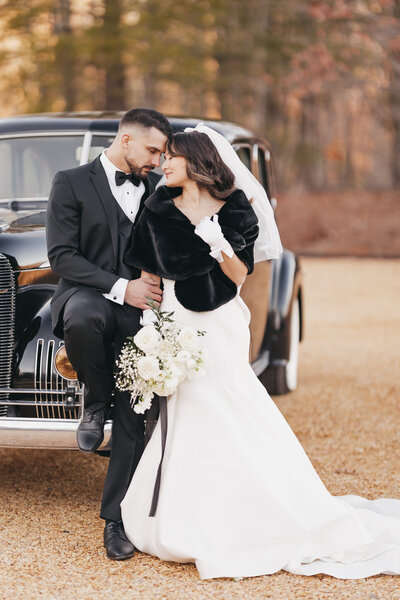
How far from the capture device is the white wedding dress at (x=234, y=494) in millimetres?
3555

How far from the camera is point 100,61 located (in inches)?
832

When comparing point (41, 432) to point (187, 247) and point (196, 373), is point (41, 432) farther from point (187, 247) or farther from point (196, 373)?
point (187, 247)

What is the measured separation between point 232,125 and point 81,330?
2.87m

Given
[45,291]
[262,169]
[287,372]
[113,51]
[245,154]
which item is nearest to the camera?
[45,291]

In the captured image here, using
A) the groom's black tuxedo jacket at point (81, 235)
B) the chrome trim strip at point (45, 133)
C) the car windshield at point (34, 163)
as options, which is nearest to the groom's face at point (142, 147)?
the groom's black tuxedo jacket at point (81, 235)

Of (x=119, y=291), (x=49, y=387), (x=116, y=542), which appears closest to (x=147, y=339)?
(x=119, y=291)

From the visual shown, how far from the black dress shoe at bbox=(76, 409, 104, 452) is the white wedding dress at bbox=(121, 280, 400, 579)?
25 cm

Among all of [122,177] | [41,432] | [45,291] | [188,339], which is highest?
[122,177]

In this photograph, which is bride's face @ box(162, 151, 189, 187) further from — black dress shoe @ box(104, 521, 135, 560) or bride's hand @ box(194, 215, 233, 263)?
black dress shoe @ box(104, 521, 135, 560)

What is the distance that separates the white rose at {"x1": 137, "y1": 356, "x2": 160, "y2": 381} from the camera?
11.6ft

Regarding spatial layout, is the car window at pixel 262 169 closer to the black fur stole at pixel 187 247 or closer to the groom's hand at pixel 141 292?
the black fur stole at pixel 187 247

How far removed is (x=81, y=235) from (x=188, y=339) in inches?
30.1

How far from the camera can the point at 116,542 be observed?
3.69 m

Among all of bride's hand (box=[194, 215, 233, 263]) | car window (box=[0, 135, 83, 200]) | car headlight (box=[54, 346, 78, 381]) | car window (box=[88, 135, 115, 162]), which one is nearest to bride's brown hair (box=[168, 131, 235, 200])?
bride's hand (box=[194, 215, 233, 263])
